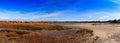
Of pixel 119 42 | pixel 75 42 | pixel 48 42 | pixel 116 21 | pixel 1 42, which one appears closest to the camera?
pixel 1 42

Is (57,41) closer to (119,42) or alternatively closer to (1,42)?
(1,42)

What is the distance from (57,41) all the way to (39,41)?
156 centimetres

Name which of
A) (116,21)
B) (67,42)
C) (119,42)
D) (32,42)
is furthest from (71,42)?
(116,21)

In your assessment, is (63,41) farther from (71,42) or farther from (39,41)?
(39,41)

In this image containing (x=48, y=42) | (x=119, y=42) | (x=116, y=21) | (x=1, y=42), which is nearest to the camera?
(x=1, y=42)

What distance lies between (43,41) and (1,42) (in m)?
2.66

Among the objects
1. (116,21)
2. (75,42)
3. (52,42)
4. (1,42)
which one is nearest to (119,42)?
(75,42)

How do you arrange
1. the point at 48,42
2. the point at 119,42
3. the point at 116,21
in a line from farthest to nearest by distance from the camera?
the point at 116,21, the point at 119,42, the point at 48,42

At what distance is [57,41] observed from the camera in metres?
16.7

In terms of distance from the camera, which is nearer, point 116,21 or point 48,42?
point 48,42

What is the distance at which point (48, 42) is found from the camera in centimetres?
1631

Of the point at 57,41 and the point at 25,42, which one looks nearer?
the point at 25,42

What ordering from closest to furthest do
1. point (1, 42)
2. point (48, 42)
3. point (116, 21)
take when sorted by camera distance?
point (1, 42) → point (48, 42) → point (116, 21)

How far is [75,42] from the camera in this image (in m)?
17.4
